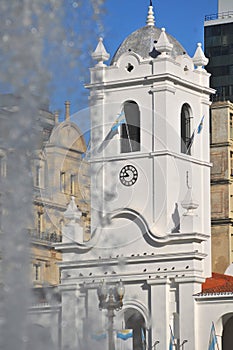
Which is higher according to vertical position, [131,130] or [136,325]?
[131,130]

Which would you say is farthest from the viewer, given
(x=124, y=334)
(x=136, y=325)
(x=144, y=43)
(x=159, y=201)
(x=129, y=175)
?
(x=144, y=43)

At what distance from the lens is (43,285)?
50.8ft

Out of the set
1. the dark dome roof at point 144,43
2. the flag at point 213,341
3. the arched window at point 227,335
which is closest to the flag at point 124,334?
the flag at point 213,341

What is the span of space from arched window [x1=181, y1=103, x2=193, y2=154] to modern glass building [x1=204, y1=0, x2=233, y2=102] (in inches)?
874

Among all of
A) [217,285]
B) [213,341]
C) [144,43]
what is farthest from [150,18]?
[213,341]

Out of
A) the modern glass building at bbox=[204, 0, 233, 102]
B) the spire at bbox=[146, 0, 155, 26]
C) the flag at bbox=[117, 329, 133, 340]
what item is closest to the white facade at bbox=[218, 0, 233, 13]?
Result: the modern glass building at bbox=[204, 0, 233, 102]

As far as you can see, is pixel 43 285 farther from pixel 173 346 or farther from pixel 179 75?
pixel 179 75

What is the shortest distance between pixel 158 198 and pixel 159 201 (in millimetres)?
155

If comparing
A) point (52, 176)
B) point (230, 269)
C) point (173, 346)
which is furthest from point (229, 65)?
point (52, 176)

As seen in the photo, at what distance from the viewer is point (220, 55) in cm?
→ 8200

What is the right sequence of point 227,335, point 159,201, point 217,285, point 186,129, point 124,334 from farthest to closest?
1. point 186,129
2. point 227,335
3. point 159,201
4. point 217,285
5. point 124,334

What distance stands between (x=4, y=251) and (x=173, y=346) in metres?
39.5

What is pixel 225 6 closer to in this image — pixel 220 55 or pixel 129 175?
pixel 220 55

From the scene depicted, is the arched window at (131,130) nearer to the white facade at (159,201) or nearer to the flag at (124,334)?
the white facade at (159,201)
